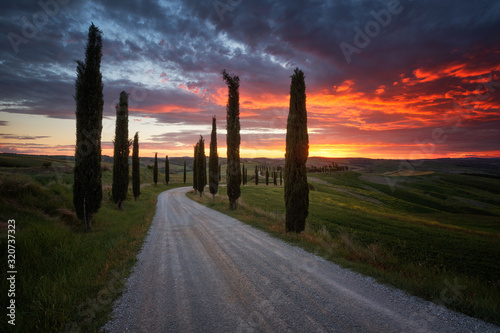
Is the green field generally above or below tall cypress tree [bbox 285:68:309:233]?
below

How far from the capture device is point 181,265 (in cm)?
663

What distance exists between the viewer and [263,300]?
4562 millimetres

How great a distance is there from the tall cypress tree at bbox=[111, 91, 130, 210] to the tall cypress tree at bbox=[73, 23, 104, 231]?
8878mm

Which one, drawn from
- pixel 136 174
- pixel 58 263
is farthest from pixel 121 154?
pixel 58 263

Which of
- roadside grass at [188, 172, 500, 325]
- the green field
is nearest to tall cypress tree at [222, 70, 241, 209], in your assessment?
roadside grass at [188, 172, 500, 325]

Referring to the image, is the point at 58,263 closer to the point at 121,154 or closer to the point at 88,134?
the point at 88,134

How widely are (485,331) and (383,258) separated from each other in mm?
3562

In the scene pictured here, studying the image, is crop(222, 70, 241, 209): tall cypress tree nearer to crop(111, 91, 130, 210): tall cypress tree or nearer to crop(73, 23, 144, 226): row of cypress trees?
crop(111, 91, 130, 210): tall cypress tree

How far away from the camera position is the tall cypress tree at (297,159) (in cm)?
1133

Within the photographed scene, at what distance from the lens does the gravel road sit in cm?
376

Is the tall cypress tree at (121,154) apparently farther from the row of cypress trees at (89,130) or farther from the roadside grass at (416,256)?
the roadside grass at (416,256)

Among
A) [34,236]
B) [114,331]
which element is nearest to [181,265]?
[114,331]

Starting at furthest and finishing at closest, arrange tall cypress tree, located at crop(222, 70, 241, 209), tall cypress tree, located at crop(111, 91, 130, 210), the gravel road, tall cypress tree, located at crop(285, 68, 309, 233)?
tall cypress tree, located at crop(222, 70, 241, 209) → tall cypress tree, located at crop(111, 91, 130, 210) → tall cypress tree, located at crop(285, 68, 309, 233) → the gravel road

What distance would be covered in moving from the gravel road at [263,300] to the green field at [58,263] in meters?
0.55
